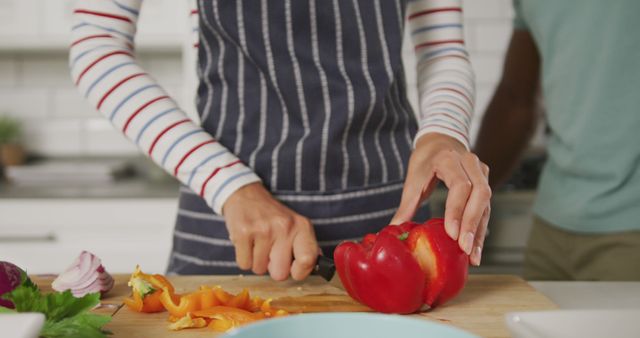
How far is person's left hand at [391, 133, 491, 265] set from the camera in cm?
78

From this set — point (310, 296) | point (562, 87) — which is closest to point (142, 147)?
point (310, 296)

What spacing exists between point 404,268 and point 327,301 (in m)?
0.12

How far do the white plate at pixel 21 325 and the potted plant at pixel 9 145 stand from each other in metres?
2.05

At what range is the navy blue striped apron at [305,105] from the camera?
3.10 ft

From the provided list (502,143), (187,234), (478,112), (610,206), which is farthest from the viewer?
(478,112)

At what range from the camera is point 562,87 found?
4.13 feet

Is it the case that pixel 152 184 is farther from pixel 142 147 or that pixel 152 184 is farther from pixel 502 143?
pixel 142 147

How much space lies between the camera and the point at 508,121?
154cm

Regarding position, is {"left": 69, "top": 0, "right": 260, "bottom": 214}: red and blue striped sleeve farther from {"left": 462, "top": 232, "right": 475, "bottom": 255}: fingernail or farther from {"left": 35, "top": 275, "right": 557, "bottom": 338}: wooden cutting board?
{"left": 462, "top": 232, "right": 475, "bottom": 255}: fingernail

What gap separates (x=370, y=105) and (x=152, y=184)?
53.7 inches

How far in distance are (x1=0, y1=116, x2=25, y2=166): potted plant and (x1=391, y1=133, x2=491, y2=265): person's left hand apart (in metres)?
1.88

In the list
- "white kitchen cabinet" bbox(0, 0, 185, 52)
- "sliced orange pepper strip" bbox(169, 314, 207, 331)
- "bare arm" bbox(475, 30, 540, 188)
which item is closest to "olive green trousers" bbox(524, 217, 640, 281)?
"bare arm" bbox(475, 30, 540, 188)

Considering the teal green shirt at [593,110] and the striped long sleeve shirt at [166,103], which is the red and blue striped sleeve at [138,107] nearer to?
the striped long sleeve shirt at [166,103]

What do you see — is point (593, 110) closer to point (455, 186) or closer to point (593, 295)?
point (593, 295)
